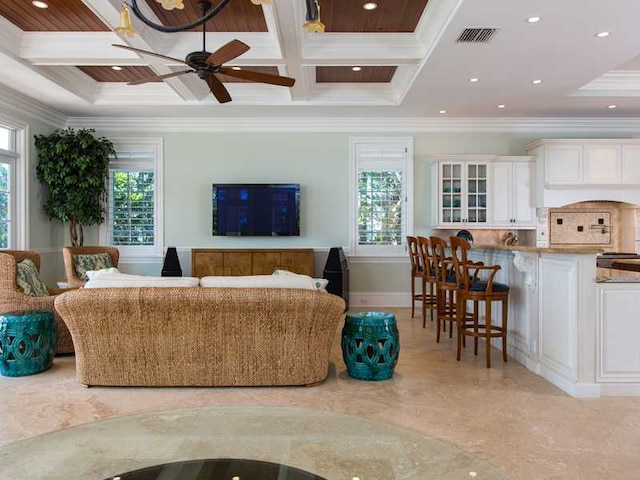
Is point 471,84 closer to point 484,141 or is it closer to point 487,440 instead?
point 484,141

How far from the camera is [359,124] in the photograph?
6.92 m

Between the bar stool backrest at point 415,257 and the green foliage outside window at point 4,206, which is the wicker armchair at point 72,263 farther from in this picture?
the bar stool backrest at point 415,257

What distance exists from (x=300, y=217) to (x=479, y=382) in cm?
405

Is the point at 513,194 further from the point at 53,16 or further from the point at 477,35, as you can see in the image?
the point at 53,16

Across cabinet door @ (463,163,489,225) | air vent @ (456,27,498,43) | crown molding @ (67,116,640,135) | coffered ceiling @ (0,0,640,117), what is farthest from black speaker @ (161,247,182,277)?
air vent @ (456,27,498,43)

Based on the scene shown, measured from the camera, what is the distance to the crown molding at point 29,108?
5.52 meters

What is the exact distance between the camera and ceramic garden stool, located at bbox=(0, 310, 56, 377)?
3590 millimetres

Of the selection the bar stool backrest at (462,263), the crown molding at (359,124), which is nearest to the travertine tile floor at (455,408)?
the bar stool backrest at (462,263)

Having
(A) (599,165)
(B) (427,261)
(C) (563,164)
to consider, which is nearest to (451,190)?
(C) (563,164)

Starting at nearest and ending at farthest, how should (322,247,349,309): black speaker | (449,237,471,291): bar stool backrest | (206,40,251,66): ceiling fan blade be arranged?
(206,40,251,66): ceiling fan blade, (449,237,471,291): bar stool backrest, (322,247,349,309): black speaker

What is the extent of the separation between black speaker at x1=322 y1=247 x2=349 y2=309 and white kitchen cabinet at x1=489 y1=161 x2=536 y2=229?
232 centimetres

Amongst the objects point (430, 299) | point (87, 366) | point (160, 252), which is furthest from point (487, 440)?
point (160, 252)

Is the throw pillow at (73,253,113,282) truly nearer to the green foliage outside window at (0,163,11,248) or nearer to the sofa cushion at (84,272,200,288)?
the green foliage outside window at (0,163,11,248)

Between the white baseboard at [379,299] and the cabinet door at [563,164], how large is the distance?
8.63ft
